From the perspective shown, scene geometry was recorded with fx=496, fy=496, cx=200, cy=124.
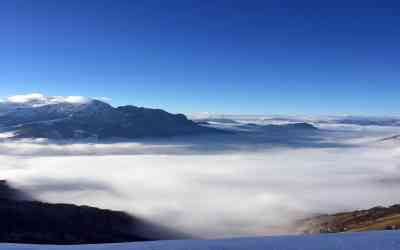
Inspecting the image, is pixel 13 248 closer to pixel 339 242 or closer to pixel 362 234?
pixel 339 242

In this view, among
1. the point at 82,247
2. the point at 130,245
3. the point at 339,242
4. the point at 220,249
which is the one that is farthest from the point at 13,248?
the point at 339,242

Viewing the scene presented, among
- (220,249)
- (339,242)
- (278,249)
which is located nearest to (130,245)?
(220,249)

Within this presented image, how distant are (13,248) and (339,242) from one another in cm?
1012

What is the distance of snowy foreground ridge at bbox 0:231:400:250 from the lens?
15.0 m

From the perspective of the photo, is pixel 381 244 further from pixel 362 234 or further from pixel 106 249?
pixel 106 249

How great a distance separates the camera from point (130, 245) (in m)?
15.8

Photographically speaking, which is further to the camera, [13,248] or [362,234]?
[362,234]

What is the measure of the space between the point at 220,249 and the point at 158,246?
6.32 ft

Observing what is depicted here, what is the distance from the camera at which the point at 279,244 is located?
15.6 metres

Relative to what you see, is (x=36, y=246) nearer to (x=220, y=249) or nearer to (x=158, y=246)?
(x=158, y=246)

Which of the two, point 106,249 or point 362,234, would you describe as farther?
point 362,234

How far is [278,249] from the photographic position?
15.1 metres

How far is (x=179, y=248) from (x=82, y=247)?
327cm

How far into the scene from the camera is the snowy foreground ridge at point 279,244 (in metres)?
15.0
